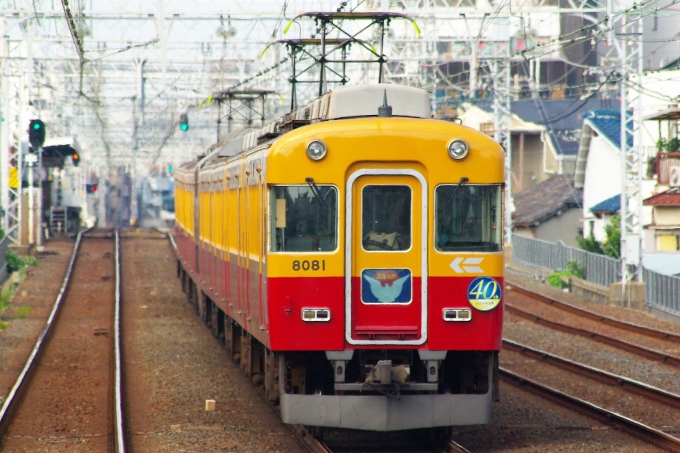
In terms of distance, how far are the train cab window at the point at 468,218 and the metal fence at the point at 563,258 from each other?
15547 mm

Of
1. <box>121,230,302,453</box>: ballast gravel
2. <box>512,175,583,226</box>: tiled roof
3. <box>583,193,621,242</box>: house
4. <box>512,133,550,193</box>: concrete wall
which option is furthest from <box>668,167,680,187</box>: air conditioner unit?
<box>512,133,550,193</box>: concrete wall

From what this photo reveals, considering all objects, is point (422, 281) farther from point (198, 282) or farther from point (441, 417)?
point (198, 282)

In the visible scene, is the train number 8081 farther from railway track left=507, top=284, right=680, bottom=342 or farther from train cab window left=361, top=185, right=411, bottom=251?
railway track left=507, top=284, right=680, bottom=342

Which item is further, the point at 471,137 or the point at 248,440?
the point at 248,440

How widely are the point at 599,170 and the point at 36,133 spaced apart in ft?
54.8

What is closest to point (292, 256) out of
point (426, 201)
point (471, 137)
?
point (426, 201)

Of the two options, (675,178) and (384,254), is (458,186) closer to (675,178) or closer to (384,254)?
(384,254)

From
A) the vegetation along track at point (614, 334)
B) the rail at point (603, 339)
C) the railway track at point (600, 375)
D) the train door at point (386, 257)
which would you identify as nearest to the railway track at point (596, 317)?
the vegetation along track at point (614, 334)

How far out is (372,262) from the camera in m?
8.12

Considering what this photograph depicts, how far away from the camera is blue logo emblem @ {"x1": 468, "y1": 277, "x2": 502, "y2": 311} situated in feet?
26.7

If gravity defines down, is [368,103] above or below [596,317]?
above

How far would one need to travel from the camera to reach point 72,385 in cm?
1207

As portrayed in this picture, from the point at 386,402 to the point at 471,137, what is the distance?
2124 millimetres

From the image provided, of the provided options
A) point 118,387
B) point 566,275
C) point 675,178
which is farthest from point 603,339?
point 566,275
